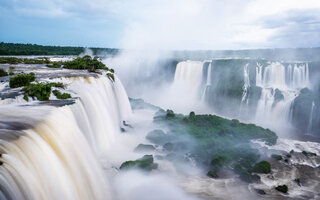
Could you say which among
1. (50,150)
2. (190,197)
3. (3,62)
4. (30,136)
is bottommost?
(190,197)

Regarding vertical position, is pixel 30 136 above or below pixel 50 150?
above

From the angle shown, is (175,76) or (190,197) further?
(175,76)

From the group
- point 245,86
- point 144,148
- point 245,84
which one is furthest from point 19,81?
point 245,84

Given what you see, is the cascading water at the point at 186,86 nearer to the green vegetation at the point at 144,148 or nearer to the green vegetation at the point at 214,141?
the green vegetation at the point at 214,141

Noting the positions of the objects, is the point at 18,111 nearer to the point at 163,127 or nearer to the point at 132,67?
the point at 163,127

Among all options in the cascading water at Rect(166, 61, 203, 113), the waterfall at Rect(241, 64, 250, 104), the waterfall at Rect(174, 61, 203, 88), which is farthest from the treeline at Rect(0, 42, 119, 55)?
the waterfall at Rect(241, 64, 250, 104)

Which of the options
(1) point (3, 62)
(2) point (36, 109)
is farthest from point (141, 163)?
(1) point (3, 62)
